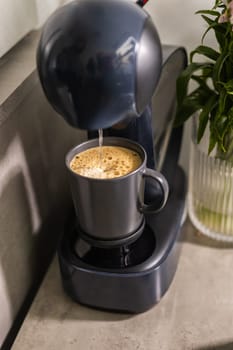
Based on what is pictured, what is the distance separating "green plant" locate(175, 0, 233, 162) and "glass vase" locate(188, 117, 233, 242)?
23 millimetres

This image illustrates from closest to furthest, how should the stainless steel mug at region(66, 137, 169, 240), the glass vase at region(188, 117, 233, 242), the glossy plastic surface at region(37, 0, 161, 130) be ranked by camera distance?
the glossy plastic surface at region(37, 0, 161, 130) → the stainless steel mug at region(66, 137, 169, 240) → the glass vase at region(188, 117, 233, 242)

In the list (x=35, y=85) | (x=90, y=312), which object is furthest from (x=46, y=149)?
(x=90, y=312)

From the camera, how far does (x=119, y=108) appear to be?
1.31 feet

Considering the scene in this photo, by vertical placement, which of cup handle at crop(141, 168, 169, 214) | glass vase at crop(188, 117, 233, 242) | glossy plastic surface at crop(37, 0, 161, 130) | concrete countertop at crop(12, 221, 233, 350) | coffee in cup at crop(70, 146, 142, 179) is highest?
glossy plastic surface at crop(37, 0, 161, 130)

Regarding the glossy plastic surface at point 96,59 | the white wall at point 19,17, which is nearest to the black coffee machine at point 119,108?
the glossy plastic surface at point 96,59

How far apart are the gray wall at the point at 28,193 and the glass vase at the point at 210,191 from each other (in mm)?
207

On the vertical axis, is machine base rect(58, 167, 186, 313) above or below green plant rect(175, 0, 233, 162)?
below

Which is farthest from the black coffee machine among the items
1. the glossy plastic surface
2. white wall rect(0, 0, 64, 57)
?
white wall rect(0, 0, 64, 57)

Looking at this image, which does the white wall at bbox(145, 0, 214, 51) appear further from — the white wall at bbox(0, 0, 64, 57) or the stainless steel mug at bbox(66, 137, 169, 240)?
the stainless steel mug at bbox(66, 137, 169, 240)

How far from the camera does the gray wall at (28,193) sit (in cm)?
54

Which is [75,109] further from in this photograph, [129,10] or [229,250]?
[229,250]

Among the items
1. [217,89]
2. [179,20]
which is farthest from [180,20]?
[217,89]

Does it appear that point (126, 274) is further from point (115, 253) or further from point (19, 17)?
point (19, 17)

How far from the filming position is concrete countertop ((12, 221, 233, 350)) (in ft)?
1.77
